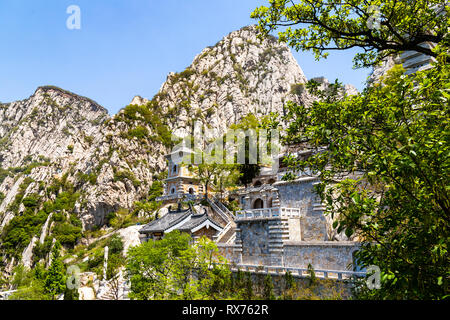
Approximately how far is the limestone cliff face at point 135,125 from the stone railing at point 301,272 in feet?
150

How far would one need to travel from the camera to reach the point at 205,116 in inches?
3846

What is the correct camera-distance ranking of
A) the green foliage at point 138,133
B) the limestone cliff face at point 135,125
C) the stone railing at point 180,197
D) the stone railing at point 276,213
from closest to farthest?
the stone railing at point 276,213, the stone railing at point 180,197, the limestone cliff face at point 135,125, the green foliage at point 138,133

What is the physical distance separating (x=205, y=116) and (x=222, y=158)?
176 feet

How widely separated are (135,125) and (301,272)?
68.4 metres

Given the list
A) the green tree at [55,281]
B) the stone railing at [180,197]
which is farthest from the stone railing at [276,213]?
the green tree at [55,281]

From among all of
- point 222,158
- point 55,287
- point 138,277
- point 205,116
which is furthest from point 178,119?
point 138,277

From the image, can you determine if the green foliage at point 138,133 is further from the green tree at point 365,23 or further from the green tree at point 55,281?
the green tree at point 365,23

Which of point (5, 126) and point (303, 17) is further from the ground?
point (5, 126)

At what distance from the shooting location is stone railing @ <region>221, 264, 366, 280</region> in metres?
15.4

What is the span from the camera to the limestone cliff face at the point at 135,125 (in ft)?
211

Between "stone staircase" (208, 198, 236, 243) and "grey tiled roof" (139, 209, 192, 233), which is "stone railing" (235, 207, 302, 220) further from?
"grey tiled roof" (139, 209, 192, 233)

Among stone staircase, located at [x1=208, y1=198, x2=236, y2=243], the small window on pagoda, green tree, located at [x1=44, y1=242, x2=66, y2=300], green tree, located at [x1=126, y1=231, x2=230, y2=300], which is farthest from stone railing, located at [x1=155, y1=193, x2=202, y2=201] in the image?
green tree, located at [x1=126, y1=231, x2=230, y2=300]

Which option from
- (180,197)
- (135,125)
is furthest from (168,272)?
(135,125)
